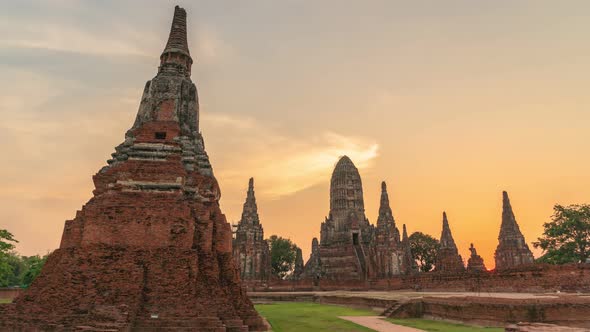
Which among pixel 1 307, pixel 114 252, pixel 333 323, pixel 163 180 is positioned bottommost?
pixel 333 323

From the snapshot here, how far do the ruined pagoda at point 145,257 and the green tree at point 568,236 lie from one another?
3452 cm

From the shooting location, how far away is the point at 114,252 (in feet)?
35.1

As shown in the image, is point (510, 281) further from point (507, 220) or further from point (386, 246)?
point (507, 220)

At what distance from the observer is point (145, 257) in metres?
10.7

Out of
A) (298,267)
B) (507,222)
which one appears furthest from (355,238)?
(507,222)

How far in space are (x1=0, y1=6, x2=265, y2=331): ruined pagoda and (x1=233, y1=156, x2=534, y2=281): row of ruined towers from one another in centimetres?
3040

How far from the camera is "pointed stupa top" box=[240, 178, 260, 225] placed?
45.9 metres

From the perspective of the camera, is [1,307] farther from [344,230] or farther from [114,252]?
[344,230]

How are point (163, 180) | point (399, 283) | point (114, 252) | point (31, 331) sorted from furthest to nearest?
point (399, 283) < point (163, 180) < point (114, 252) < point (31, 331)

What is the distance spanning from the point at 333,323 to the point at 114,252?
7.60 metres

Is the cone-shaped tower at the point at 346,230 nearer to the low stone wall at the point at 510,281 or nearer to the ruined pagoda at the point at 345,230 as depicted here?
the ruined pagoda at the point at 345,230

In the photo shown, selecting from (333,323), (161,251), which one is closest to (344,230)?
(333,323)

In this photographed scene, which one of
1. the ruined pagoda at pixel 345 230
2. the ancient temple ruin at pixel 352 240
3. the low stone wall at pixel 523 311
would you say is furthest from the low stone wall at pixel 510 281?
the ruined pagoda at pixel 345 230

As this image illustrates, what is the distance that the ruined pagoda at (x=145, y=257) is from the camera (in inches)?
375
